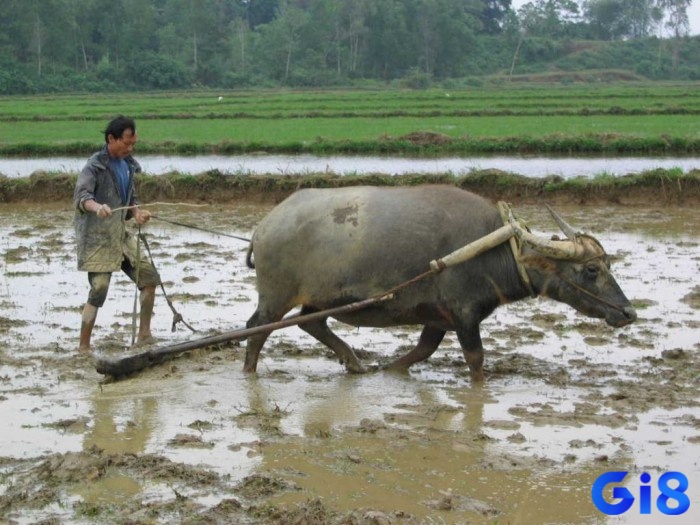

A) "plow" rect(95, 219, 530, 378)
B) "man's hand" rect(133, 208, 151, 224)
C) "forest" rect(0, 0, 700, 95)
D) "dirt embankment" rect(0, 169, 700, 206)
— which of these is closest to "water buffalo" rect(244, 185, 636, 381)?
"plow" rect(95, 219, 530, 378)

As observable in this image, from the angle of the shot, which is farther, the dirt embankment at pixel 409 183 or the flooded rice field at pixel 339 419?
the dirt embankment at pixel 409 183

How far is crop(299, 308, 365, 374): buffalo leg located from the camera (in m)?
5.96

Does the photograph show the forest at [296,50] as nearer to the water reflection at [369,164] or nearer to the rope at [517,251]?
the water reflection at [369,164]

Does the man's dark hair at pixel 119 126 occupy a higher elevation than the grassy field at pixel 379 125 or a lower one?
higher

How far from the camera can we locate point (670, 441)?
4598 millimetres

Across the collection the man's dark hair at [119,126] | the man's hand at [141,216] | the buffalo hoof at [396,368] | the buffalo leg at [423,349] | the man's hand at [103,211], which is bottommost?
the buffalo hoof at [396,368]

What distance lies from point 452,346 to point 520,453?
2.26m

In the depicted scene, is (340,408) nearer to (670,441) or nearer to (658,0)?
(670,441)

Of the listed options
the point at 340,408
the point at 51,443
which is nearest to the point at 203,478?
the point at 51,443

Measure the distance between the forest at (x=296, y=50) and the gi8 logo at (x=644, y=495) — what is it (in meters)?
42.9

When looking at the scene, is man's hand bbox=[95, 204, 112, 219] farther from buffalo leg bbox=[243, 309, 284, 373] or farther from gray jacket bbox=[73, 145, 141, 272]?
buffalo leg bbox=[243, 309, 284, 373]

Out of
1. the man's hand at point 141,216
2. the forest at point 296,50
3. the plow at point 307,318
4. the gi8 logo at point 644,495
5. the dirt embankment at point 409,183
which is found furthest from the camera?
the forest at point 296,50

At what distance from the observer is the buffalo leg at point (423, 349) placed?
5.96 m

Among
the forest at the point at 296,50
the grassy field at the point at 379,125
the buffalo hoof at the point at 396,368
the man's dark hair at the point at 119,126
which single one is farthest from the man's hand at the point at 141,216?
the forest at the point at 296,50
